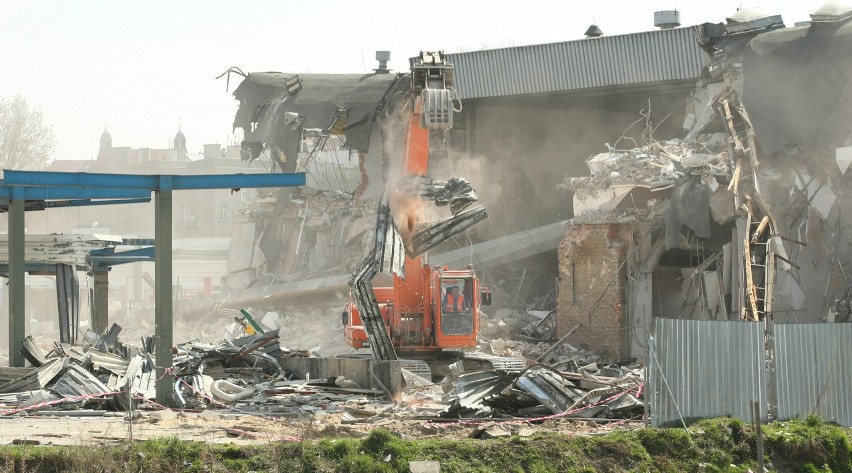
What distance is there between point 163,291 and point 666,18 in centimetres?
2560

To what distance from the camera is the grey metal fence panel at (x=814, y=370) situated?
14258mm

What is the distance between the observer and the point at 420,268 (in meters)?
23.4

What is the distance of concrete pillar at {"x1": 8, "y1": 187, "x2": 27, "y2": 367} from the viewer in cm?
2048

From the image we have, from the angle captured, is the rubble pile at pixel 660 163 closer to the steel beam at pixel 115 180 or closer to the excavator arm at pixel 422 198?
the excavator arm at pixel 422 198

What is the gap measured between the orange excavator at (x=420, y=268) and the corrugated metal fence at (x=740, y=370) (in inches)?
317

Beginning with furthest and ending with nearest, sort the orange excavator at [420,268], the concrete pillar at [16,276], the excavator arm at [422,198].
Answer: the orange excavator at [420,268], the excavator arm at [422,198], the concrete pillar at [16,276]

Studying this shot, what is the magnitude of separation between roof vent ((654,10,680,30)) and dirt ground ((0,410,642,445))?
25836 mm

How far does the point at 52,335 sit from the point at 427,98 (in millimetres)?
30089

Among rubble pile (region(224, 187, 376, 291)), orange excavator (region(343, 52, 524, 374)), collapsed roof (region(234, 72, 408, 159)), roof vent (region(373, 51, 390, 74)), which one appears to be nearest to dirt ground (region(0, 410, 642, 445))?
orange excavator (region(343, 52, 524, 374))

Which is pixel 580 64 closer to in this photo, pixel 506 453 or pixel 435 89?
pixel 435 89

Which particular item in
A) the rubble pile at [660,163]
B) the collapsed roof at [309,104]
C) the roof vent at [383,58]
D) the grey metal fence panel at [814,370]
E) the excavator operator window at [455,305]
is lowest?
the grey metal fence panel at [814,370]

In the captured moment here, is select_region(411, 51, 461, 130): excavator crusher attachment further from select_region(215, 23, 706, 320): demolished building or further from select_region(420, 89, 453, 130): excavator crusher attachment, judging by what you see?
select_region(215, 23, 706, 320): demolished building

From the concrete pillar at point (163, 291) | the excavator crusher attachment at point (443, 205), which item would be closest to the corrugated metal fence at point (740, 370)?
the concrete pillar at point (163, 291)

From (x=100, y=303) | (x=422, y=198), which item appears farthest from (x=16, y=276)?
(x=100, y=303)
